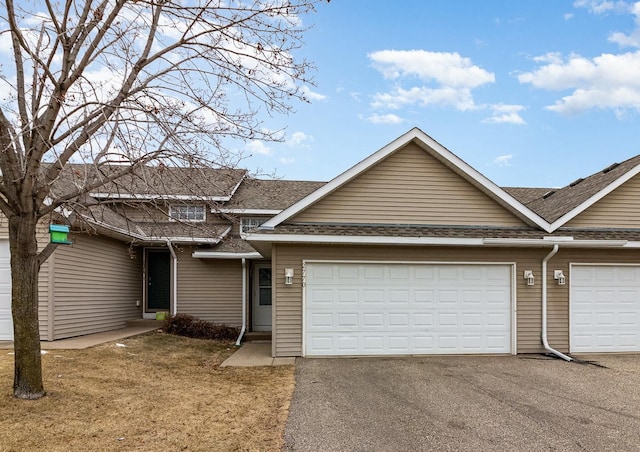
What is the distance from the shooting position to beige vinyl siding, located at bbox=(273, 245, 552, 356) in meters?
9.30

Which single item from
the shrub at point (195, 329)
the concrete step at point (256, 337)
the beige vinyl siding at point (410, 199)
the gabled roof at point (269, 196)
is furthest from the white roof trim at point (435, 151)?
the shrub at point (195, 329)

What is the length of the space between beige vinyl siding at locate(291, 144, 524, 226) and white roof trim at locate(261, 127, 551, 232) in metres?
0.21

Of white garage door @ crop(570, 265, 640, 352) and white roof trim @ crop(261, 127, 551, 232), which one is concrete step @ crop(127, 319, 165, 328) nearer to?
white roof trim @ crop(261, 127, 551, 232)

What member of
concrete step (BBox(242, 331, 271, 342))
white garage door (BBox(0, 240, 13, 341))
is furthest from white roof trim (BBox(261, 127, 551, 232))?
white garage door (BBox(0, 240, 13, 341))

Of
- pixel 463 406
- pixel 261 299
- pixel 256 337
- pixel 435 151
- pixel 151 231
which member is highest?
pixel 435 151

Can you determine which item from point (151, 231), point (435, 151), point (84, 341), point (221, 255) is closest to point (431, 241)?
point (435, 151)

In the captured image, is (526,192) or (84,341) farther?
(526,192)

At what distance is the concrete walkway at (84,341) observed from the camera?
931 centimetres

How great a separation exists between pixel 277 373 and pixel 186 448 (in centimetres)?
350

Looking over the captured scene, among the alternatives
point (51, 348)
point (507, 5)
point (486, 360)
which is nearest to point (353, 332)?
point (486, 360)

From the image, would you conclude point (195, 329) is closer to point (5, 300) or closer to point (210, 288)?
point (210, 288)

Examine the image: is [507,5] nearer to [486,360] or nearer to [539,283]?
[539,283]

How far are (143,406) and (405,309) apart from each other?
225 inches

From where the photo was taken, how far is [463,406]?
19.3ft
